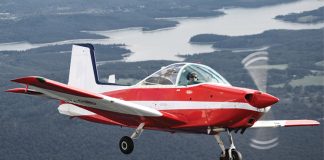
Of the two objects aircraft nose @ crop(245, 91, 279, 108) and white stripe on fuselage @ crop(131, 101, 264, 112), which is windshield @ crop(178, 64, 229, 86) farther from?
aircraft nose @ crop(245, 91, 279, 108)

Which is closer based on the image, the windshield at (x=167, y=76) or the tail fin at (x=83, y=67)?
the windshield at (x=167, y=76)

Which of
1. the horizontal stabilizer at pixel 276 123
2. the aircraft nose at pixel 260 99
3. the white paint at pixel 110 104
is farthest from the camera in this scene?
the horizontal stabilizer at pixel 276 123

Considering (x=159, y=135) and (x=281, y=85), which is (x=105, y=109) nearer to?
(x=159, y=135)

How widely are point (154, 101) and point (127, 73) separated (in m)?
133

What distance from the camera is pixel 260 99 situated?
32.0 metres

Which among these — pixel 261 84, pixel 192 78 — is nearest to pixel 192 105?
pixel 192 78

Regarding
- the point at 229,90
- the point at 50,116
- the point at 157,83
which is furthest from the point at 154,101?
the point at 50,116

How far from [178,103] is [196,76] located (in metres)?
1.36

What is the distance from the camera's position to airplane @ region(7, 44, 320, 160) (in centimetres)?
3256

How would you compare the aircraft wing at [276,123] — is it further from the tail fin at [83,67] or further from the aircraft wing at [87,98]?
the tail fin at [83,67]

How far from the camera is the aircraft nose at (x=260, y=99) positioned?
3177 centimetres

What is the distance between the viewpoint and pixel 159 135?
11456cm

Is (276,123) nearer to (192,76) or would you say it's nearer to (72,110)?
(192,76)

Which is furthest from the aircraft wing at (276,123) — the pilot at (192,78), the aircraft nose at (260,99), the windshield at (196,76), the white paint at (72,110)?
the white paint at (72,110)
